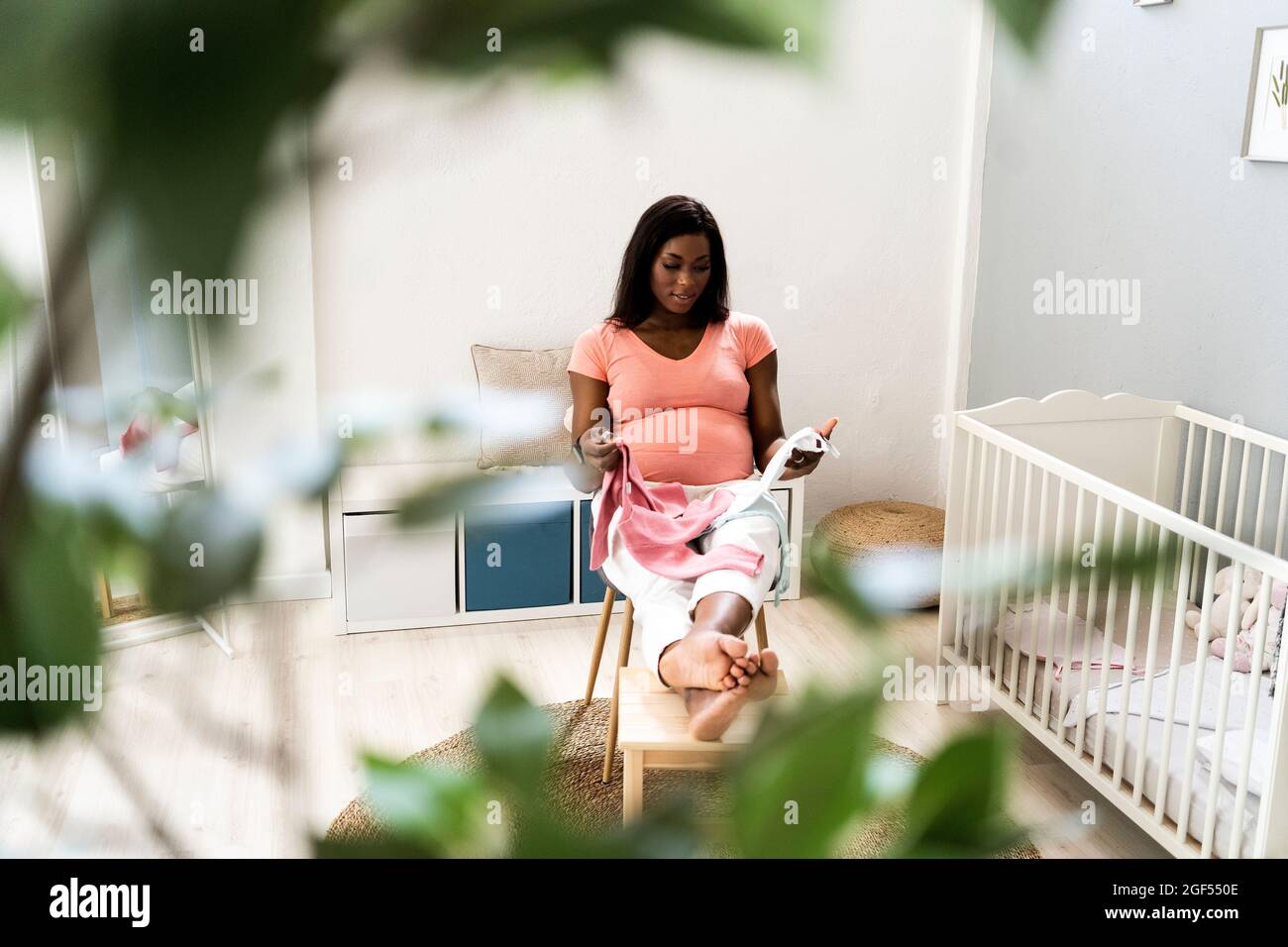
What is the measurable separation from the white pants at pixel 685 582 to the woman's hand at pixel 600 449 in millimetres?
104

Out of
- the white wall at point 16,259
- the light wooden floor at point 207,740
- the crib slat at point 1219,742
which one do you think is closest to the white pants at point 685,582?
the crib slat at point 1219,742

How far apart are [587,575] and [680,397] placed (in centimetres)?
85

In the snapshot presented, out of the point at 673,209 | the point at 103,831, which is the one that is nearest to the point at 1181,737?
the point at 673,209

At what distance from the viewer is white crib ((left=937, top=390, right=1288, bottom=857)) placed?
1657 mm

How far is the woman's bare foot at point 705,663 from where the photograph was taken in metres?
1.58

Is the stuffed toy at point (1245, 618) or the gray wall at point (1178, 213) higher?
the gray wall at point (1178, 213)

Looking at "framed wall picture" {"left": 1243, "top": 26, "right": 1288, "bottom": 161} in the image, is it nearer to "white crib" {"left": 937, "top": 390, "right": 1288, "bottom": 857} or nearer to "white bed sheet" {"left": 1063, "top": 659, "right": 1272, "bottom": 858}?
"white crib" {"left": 937, "top": 390, "right": 1288, "bottom": 857}

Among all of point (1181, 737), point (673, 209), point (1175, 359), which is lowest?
point (1181, 737)

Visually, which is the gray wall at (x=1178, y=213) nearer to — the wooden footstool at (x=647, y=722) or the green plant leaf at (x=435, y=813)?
the wooden footstool at (x=647, y=722)

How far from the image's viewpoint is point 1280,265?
2.22 metres

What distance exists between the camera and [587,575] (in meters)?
2.85

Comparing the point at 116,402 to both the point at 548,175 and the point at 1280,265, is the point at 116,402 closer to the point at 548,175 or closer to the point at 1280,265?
the point at 1280,265

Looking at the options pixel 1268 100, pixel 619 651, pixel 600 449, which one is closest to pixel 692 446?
pixel 600 449
